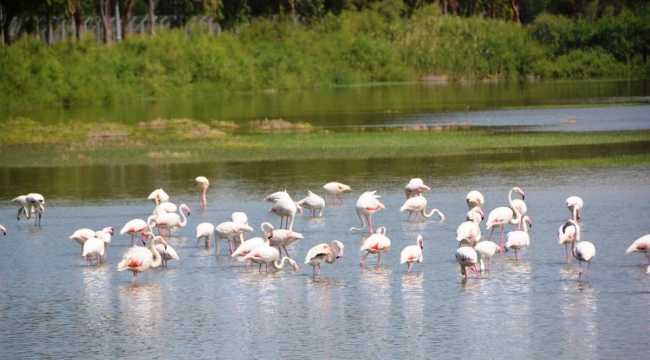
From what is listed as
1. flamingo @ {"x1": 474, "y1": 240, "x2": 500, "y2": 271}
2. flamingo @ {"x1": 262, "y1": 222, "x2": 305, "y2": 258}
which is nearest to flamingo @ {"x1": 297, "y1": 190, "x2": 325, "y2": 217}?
flamingo @ {"x1": 262, "y1": 222, "x2": 305, "y2": 258}

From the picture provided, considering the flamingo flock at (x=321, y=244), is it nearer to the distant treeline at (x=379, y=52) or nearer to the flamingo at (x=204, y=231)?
the flamingo at (x=204, y=231)

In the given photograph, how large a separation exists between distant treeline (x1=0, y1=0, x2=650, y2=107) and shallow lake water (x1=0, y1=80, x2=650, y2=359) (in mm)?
47650

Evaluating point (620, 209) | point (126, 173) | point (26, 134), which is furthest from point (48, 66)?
point (620, 209)

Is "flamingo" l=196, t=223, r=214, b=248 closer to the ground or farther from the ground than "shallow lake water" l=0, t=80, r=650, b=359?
farther from the ground

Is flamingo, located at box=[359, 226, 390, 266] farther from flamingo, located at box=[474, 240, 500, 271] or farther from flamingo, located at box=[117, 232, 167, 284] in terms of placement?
flamingo, located at box=[117, 232, 167, 284]

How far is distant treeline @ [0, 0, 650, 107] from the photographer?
6962 cm

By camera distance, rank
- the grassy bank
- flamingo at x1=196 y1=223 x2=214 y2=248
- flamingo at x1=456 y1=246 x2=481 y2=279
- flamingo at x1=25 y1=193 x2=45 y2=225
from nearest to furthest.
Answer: flamingo at x1=456 y1=246 x2=481 y2=279 → flamingo at x1=196 y1=223 x2=214 y2=248 → flamingo at x1=25 y1=193 x2=45 y2=225 → the grassy bank

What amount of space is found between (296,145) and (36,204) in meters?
13.1

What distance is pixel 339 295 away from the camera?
1401 centimetres

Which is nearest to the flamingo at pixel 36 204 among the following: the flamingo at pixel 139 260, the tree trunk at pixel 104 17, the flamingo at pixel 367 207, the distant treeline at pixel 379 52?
the flamingo at pixel 139 260

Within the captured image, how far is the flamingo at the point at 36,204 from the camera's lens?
19.9m

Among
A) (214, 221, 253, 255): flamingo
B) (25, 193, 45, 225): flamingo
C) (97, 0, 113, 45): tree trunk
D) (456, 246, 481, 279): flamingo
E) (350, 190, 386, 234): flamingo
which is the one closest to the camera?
(456, 246, 481, 279): flamingo

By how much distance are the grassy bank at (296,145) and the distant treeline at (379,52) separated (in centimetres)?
3003

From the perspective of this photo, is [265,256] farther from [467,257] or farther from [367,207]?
[367,207]
